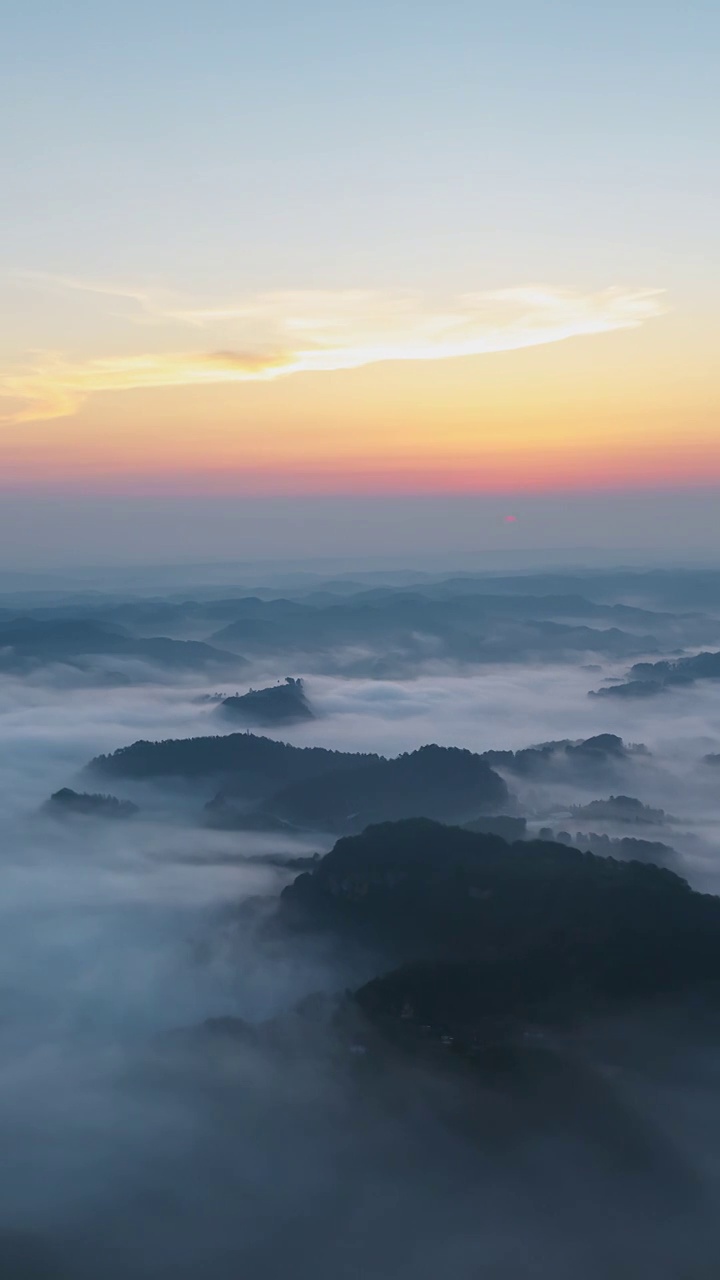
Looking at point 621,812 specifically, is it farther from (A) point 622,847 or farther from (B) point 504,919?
(B) point 504,919

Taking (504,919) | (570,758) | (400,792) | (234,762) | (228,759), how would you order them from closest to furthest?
(504,919) → (400,792) → (234,762) → (228,759) → (570,758)

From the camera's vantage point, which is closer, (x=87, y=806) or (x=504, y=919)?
(x=504, y=919)

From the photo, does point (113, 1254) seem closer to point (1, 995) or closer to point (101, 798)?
point (1, 995)

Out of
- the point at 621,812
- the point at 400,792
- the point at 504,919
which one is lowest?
the point at 504,919

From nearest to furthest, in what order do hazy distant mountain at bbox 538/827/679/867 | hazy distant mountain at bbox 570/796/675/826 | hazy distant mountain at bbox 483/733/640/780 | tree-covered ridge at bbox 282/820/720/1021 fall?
tree-covered ridge at bbox 282/820/720/1021
hazy distant mountain at bbox 538/827/679/867
hazy distant mountain at bbox 570/796/675/826
hazy distant mountain at bbox 483/733/640/780

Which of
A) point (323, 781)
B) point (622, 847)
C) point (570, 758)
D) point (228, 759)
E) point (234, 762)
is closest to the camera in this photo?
point (622, 847)

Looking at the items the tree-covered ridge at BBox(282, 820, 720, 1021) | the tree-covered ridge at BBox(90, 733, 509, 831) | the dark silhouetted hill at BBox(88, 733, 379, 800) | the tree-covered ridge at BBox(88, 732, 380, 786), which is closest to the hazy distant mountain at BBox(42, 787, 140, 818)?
the tree-covered ridge at BBox(90, 733, 509, 831)

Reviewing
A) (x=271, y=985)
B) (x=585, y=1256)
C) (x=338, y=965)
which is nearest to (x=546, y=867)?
(x=338, y=965)

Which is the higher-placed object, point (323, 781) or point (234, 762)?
point (234, 762)

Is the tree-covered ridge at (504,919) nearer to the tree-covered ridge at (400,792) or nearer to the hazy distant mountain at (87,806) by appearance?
the tree-covered ridge at (400,792)

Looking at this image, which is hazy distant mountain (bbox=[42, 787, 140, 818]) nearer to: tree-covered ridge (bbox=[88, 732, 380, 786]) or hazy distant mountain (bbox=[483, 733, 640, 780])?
tree-covered ridge (bbox=[88, 732, 380, 786])

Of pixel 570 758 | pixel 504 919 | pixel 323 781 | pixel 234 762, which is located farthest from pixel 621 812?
pixel 234 762

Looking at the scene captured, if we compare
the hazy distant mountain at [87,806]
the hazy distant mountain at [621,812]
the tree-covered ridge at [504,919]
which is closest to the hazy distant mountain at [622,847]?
the hazy distant mountain at [621,812]
